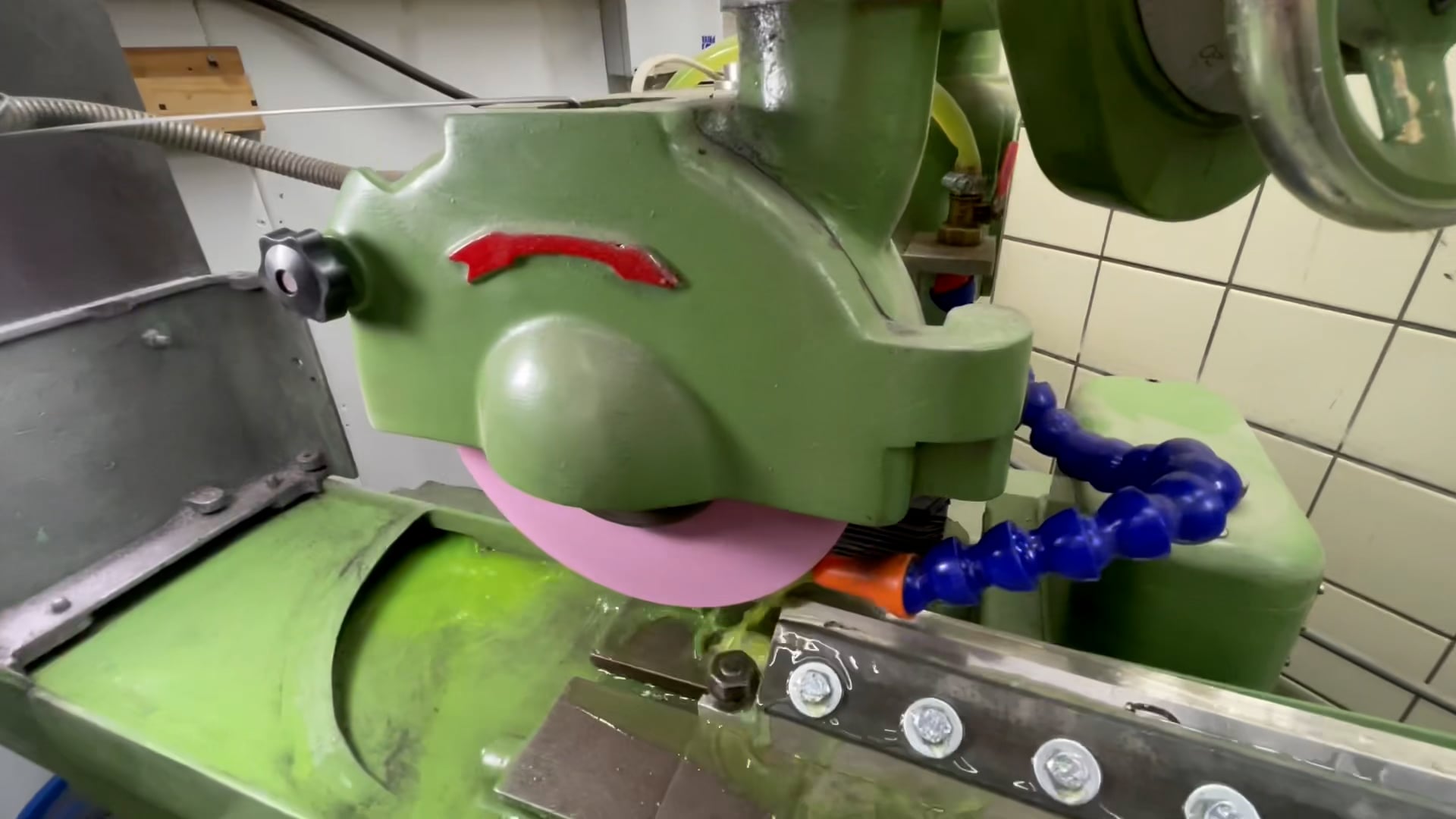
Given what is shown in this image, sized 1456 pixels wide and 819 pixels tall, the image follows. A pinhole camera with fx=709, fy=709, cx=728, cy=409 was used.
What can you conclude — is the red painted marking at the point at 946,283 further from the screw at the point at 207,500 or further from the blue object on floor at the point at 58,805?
the blue object on floor at the point at 58,805

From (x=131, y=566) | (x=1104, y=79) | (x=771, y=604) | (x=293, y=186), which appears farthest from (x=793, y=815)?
(x=293, y=186)

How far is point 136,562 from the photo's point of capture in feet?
2.47

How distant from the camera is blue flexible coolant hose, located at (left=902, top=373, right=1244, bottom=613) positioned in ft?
1.38

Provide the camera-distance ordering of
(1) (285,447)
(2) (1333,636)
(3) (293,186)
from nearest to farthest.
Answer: (1) (285,447), (2) (1333,636), (3) (293,186)

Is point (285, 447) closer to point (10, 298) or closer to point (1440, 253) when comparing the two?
point (10, 298)

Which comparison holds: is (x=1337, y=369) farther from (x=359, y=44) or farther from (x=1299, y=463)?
(x=359, y=44)

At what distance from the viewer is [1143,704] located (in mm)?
467

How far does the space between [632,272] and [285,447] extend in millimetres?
723

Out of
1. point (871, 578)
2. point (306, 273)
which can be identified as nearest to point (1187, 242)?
point (871, 578)

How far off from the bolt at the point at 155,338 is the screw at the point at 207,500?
17 centimetres

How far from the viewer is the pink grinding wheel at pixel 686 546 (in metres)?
0.50

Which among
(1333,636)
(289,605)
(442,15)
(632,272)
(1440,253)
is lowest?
(1333,636)

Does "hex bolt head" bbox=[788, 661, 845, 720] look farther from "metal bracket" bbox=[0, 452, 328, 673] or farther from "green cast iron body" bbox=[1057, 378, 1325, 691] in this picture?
"metal bracket" bbox=[0, 452, 328, 673]

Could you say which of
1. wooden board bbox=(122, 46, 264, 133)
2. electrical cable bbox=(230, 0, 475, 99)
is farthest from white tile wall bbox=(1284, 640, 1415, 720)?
wooden board bbox=(122, 46, 264, 133)
